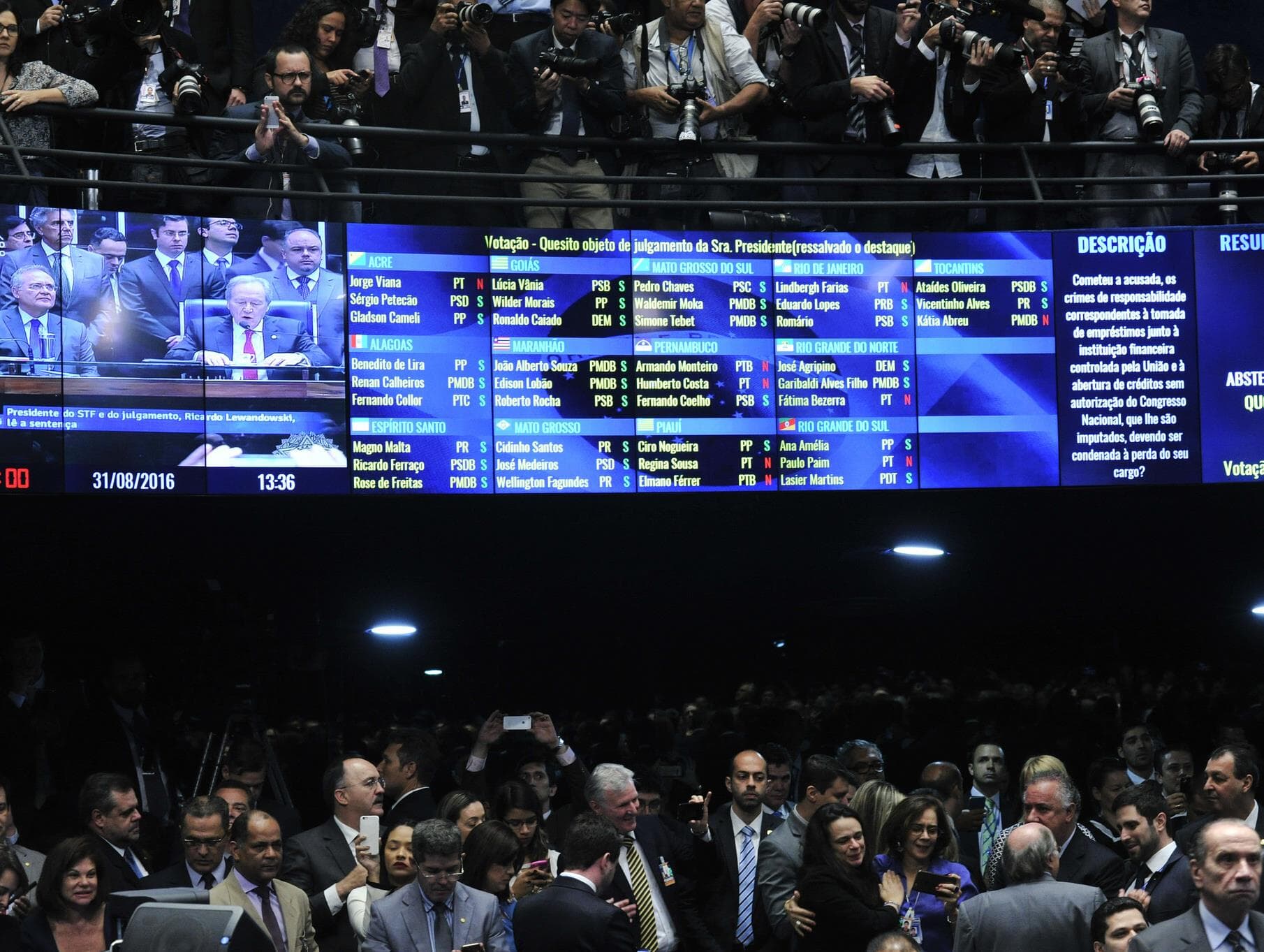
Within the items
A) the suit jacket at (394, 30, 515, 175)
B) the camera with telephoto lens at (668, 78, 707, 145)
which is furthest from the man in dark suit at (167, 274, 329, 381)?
the camera with telephoto lens at (668, 78, 707, 145)

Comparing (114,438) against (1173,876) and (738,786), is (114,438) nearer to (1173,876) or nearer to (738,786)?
(738,786)

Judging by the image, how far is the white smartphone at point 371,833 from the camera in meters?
7.37

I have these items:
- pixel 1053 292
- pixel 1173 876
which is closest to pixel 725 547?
pixel 1053 292

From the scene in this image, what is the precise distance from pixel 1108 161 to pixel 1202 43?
3437 millimetres

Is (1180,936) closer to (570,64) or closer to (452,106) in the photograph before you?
(570,64)

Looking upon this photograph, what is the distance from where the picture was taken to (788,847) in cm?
810

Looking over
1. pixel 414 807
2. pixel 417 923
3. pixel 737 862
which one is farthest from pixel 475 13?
pixel 417 923

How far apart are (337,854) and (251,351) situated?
3.08 m

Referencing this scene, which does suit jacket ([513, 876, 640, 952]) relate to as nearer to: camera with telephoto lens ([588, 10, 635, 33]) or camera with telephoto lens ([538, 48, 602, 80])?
camera with telephoto lens ([538, 48, 602, 80])

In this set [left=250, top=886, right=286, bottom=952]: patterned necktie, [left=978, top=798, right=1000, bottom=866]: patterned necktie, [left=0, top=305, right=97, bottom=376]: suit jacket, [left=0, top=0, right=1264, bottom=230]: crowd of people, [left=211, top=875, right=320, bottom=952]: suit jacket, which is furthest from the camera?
[left=0, top=0, right=1264, bottom=230]: crowd of people

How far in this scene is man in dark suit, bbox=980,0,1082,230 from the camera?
419 inches

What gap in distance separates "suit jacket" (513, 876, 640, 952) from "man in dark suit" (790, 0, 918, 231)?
5.41 meters

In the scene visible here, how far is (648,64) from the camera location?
10711mm

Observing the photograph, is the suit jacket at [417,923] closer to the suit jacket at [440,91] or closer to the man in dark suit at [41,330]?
the man in dark suit at [41,330]
